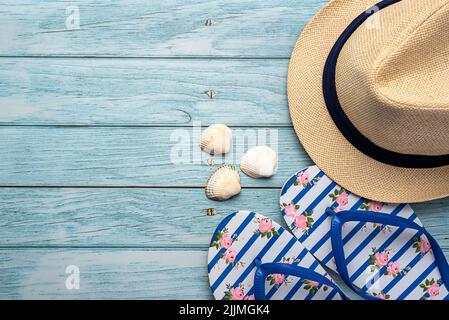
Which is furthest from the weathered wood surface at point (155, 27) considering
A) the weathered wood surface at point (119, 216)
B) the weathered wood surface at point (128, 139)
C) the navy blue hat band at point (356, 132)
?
the weathered wood surface at point (119, 216)

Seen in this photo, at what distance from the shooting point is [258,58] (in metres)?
0.83

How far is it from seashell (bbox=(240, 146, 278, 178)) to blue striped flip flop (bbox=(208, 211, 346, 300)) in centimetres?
7

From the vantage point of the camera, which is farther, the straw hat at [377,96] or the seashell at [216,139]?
the seashell at [216,139]

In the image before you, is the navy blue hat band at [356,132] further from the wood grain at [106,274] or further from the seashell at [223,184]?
the wood grain at [106,274]

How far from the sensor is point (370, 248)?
0.80 m

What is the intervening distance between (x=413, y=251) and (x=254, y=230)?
27 centimetres

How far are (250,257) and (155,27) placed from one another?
0.43m

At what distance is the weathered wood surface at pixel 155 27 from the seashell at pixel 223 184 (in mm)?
202

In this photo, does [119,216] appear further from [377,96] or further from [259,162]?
[377,96]

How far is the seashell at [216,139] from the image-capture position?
0.80 metres

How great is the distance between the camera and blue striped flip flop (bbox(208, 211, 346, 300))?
80 cm

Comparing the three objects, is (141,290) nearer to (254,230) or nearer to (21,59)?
(254,230)

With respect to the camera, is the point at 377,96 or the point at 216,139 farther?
the point at 216,139

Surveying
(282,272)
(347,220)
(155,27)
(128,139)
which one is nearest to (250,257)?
(282,272)
